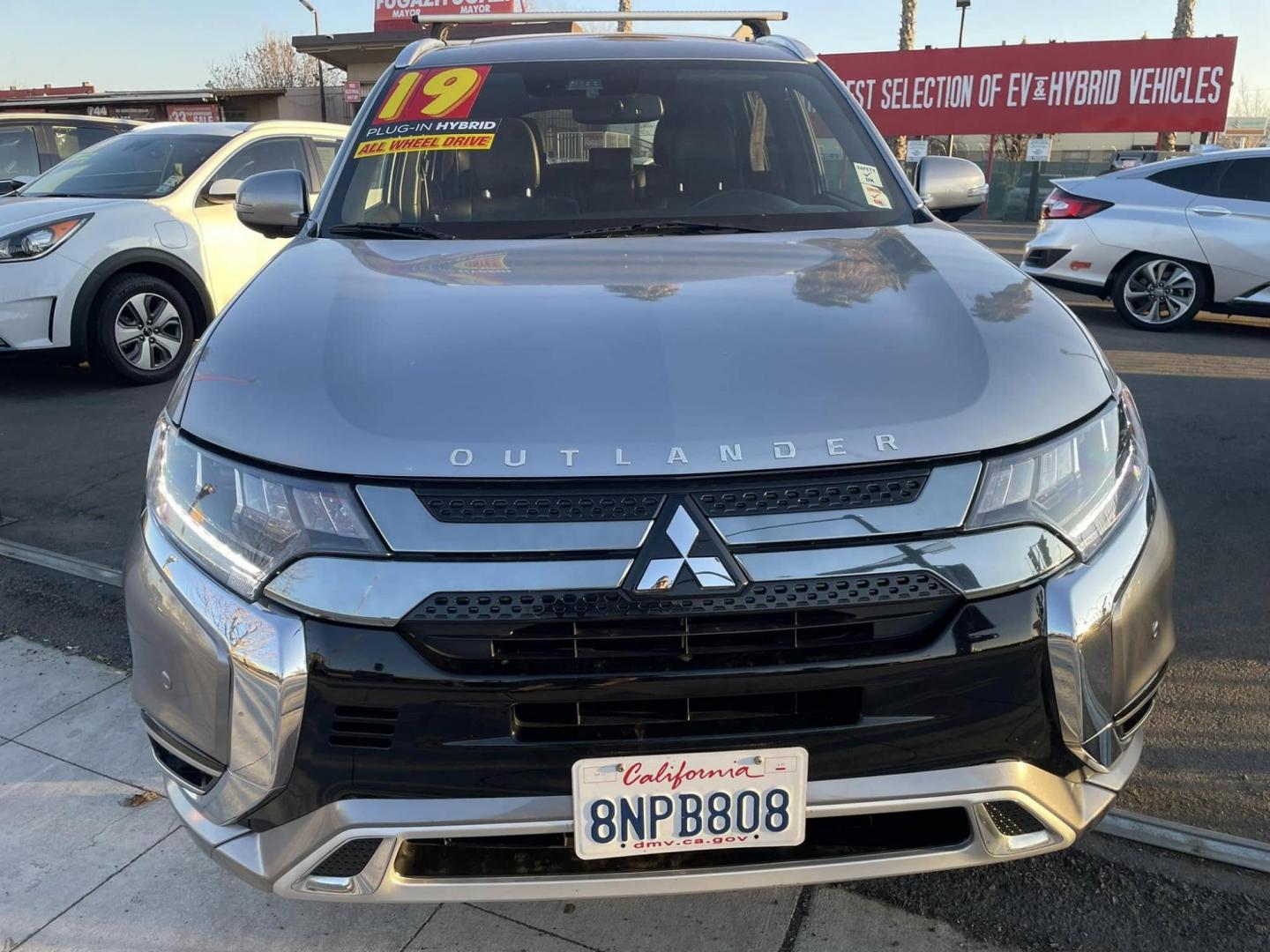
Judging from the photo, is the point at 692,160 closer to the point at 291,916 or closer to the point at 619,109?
the point at 619,109

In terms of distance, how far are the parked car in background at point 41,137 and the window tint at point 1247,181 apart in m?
9.75

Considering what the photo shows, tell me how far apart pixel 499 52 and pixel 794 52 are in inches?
38.7

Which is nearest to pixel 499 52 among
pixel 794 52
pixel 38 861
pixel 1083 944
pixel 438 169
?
pixel 438 169

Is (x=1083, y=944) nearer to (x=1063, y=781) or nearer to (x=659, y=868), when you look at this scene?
(x=1063, y=781)

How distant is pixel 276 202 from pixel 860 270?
1.85 m

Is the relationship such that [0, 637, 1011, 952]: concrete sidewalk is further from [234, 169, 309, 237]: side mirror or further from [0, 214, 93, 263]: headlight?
[0, 214, 93, 263]: headlight

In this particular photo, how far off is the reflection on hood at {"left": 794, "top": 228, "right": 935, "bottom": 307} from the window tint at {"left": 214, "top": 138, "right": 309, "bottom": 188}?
5.60 m

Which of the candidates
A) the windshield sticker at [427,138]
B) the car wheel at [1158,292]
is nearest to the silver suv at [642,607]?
the windshield sticker at [427,138]

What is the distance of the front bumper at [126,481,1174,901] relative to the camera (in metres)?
1.59

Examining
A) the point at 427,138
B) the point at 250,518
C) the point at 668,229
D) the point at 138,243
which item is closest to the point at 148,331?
the point at 138,243

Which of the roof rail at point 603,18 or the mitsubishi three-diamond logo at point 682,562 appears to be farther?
the roof rail at point 603,18

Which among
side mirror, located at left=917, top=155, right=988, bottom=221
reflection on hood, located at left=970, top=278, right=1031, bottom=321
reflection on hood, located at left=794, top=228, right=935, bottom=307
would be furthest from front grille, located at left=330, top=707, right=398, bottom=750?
side mirror, located at left=917, top=155, right=988, bottom=221

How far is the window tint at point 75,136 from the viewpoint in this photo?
981 cm

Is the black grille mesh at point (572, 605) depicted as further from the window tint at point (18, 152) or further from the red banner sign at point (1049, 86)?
the red banner sign at point (1049, 86)
